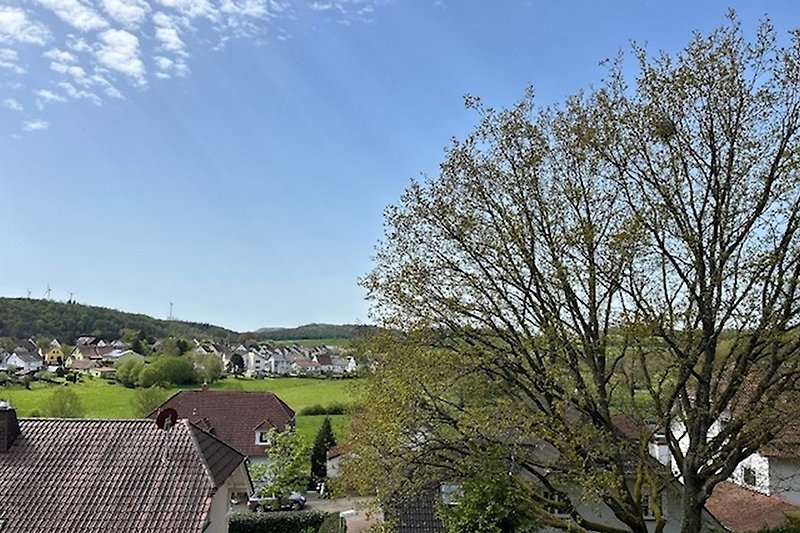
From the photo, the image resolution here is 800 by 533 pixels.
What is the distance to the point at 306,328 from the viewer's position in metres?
154

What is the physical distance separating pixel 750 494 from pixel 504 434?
44.8 ft

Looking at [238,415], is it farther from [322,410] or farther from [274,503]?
[322,410]

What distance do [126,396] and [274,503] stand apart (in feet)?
111

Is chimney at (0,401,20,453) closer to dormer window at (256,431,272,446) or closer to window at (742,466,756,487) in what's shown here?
window at (742,466,756,487)

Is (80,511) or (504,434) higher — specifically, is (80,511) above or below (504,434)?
below

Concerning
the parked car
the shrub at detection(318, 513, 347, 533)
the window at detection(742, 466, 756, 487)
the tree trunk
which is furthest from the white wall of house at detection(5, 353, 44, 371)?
the tree trunk

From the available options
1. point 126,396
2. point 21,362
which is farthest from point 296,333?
point 126,396

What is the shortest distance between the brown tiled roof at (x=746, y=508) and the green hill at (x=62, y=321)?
321ft

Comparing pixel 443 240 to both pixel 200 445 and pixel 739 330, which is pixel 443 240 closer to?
pixel 739 330

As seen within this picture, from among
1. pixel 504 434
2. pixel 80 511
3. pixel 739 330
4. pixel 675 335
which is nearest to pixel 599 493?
pixel 504 434

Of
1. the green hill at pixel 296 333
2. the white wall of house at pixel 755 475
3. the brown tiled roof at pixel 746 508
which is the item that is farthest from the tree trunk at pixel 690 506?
the green hill at pixel 296 333

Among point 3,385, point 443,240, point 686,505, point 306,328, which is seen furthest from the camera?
point 306,328

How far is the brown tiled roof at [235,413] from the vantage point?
3547 cm

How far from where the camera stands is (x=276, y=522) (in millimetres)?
23359
